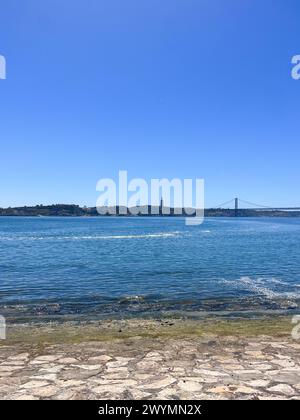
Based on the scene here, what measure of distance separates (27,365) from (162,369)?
8.20ft

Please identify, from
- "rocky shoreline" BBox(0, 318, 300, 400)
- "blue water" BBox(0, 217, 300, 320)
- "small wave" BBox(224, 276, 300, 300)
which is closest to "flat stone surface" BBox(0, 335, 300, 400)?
"rocky shoreline" BBox(0, 318, 300, 400)

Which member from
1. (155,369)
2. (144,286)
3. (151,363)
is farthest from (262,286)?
(155,369)

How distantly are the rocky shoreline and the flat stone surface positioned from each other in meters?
0.01

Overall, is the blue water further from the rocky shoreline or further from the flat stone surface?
the flat stone surface

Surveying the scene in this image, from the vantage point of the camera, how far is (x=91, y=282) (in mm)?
19922

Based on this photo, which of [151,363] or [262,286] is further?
[262,286]

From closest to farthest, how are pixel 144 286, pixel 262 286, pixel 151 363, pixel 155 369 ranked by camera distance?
pixel 155 369 < pixel 151 363 < pixel 144 286 < pixel 262 286

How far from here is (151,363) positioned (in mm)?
7148

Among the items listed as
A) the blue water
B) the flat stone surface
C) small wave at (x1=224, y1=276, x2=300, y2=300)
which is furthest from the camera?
small wave at (x1=224, y1=276, x2=300, y2=300)

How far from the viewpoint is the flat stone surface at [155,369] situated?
569cm

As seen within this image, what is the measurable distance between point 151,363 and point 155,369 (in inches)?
15.9

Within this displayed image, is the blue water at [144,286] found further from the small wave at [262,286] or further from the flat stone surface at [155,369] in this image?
the flat stone surface at [155,369]

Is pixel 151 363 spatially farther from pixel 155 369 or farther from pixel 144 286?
pixel 144 286

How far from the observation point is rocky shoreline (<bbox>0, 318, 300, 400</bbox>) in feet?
18.8
